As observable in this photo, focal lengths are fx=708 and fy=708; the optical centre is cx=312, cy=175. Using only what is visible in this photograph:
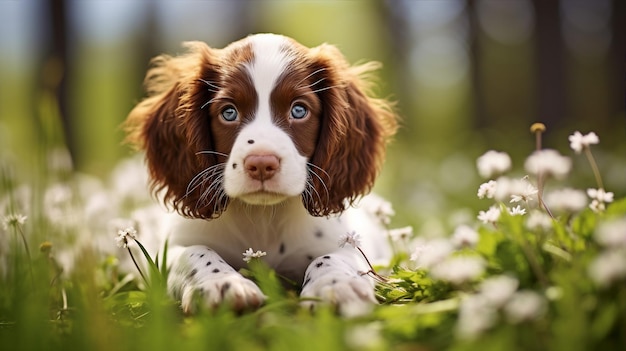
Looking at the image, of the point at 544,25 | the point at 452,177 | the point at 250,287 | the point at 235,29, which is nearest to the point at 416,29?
the point at 235,29

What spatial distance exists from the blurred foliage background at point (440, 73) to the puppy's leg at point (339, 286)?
1.19 m

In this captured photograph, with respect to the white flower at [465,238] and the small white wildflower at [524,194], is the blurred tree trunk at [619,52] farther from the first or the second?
the white flower at [465,238]

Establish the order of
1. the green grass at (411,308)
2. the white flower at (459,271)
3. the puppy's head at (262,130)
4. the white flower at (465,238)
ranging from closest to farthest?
the green grass at (411,308), the white flower at (459,271), the white flower at (465,238), the puppy's head at (262,130)

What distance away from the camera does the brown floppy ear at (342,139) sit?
382cm

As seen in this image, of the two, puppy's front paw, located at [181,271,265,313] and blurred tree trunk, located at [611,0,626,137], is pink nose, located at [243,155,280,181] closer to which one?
puppy's front paw, located at [181,271,265,313]

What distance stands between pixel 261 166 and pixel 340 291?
2.33 feet

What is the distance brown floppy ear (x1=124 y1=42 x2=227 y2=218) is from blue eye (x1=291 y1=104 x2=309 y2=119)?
0.49 meters

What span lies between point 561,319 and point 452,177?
831 centimetres

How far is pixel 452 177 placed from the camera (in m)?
10.6

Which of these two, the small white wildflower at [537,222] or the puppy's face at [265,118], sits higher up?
the puppy's face at [265,118]

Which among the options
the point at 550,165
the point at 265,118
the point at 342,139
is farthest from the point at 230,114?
the point at 550,165

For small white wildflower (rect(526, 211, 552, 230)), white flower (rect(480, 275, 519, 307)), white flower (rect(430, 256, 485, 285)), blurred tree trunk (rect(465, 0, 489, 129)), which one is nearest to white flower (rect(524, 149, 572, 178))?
Answer: small white wildflower (rect(526, 211, 552, 230))

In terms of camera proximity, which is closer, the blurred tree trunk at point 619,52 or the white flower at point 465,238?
the white flower at point 465,238

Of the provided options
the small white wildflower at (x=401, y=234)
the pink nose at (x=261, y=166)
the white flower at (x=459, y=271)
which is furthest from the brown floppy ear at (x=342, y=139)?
the white flower at (x=459, y=271)
